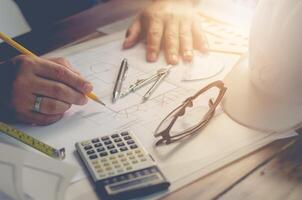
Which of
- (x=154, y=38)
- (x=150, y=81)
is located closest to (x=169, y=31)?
(x=154, y=38)

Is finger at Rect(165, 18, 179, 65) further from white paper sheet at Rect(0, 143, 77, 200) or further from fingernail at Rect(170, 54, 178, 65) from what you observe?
white paper sheet at Rect(0, 143, 77, 200)

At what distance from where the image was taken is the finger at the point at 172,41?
83cm

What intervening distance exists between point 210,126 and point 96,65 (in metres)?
0.30

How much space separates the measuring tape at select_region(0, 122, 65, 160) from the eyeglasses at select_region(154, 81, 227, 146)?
134mm

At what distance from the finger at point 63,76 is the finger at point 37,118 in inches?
2.2

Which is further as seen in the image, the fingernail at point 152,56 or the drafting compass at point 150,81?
the fingernail at point 152,56

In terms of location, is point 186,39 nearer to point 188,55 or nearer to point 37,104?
point 188,55

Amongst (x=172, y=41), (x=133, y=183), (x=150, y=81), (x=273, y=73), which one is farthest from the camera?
(x=172, y=41)

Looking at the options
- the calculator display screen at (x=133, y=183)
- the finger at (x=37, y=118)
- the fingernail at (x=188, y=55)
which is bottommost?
the finger at (x=37, y=118)

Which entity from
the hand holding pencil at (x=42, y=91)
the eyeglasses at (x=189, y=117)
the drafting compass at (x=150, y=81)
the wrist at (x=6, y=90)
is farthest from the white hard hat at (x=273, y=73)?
the wrist at (x=6, y=90)

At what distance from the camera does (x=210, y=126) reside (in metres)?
0.62

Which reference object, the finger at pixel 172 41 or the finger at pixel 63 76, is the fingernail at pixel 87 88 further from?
the finger at pixel 172 41

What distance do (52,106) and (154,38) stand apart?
13.0 inches

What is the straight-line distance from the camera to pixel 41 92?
66cm
